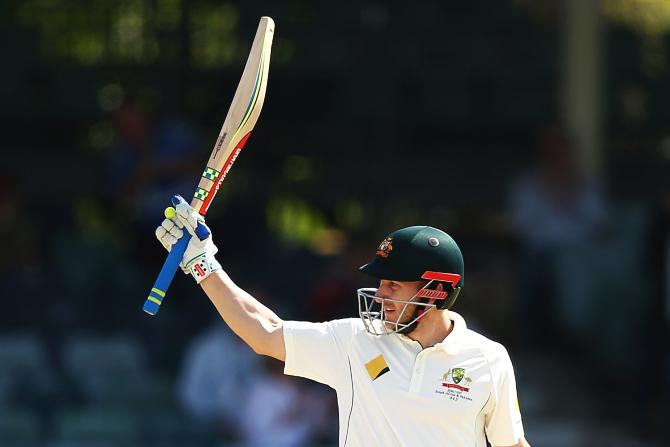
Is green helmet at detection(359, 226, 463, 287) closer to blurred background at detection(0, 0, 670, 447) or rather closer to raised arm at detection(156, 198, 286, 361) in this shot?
raised arm at detection(156, 198, 286, 361)

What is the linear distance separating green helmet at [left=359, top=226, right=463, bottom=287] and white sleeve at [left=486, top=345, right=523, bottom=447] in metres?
0.28

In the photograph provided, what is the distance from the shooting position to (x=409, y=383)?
11.7ft

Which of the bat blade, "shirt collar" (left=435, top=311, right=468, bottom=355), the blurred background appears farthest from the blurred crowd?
"shirt collar" (left=435, top=311, right=468, bottom=355)

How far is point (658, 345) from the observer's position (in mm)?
7652

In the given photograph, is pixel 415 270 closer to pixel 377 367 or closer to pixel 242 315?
pixel 377 367

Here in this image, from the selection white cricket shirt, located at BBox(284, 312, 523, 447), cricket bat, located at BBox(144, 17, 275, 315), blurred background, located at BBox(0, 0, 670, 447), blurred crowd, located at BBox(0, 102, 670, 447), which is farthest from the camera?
blurred background, located at BBox(0, 0, 670, 447)

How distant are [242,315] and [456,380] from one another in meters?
0.60

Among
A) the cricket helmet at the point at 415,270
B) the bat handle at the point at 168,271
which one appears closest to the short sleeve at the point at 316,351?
the cricket helmet at the point at 415,270

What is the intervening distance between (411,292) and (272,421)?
134 inches

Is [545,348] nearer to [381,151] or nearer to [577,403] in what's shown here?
[577,403]

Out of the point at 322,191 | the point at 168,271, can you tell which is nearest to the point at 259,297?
the point at 322,191

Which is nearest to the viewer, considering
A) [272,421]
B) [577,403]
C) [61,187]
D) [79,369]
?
[272,421]

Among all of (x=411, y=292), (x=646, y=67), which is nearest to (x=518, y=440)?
(x=411, y=292)

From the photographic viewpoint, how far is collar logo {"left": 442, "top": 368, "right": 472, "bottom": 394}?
141 inches
